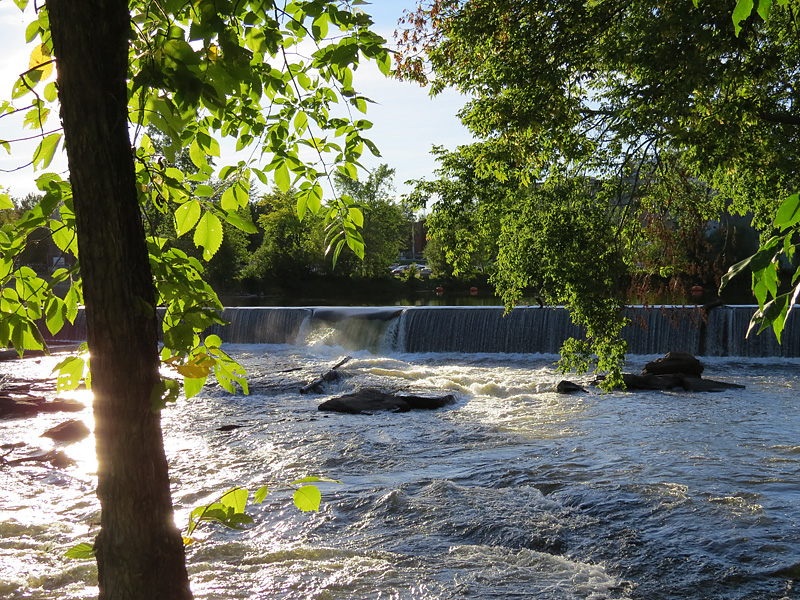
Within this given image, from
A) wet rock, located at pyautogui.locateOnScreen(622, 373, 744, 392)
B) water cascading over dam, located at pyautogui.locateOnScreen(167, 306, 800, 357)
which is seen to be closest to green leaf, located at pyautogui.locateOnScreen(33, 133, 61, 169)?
wet rock, located at pyautogui.locateOnScreen(622, 373, 744, 392)

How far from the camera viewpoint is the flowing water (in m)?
5.79

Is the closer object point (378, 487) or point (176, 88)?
point (176, 88)

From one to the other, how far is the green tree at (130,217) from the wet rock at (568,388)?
42.2 ft

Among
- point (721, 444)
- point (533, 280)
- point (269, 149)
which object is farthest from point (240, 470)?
point (269, 149)

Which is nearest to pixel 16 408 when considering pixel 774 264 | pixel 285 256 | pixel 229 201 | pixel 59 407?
pixel 59 407

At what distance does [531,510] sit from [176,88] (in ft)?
21.3

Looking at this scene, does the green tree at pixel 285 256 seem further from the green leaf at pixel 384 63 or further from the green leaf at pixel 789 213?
the green leaf at pixel 789 213

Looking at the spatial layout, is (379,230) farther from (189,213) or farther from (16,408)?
(189,213)

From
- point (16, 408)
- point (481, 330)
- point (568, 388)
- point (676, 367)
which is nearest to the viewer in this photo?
point (16, 408)

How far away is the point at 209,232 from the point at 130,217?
1.21 ft

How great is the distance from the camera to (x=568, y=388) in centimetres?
1439

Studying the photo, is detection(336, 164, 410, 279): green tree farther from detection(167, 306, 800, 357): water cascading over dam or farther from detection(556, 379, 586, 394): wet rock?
detection(556, 379, 586, 394): wet rock

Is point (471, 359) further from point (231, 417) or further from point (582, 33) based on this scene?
point (582, 33)

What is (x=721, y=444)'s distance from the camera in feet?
32.7
